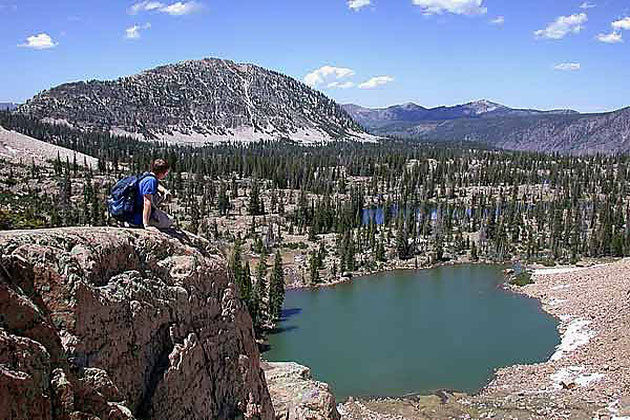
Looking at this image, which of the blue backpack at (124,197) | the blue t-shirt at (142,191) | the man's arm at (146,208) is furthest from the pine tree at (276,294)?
the man's arm at (146,208)

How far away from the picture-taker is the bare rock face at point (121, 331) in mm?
6766

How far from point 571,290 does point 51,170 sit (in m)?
108

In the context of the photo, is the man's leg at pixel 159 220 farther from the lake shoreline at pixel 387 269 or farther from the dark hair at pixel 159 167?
the lake shoreline at pixel 387 269

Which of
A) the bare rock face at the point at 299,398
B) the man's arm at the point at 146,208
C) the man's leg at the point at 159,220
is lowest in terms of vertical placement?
the bare rock face at the point at 299,398

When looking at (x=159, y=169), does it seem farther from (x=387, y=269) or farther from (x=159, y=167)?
(x=387, y=269)

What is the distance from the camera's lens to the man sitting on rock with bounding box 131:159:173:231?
10.2 meters

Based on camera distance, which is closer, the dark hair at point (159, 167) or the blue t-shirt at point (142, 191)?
the blue t-shirt at point (142, 191)

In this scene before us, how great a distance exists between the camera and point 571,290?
2672 inches

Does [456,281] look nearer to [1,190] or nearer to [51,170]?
[1,190]

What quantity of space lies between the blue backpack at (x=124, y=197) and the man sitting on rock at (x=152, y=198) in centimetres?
8

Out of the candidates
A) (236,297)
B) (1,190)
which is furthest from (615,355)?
(1,190)

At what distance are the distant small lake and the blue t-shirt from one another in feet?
109

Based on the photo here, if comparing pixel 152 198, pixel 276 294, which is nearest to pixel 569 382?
pixel 276 294

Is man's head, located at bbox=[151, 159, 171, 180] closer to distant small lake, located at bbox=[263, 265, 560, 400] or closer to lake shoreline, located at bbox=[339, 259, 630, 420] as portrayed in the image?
lake shoreline, located at bbox=[339, 259, 630, 420]
